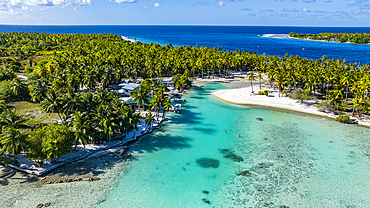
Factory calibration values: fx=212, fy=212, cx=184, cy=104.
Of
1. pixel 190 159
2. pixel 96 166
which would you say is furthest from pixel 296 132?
pixel 96 166

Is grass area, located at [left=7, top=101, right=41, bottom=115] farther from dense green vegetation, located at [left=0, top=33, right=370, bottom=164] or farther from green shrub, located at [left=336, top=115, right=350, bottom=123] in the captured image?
green shrub, located at [left=336, top=115, right=350, bottom=123]

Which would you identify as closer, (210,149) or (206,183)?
(206,183)

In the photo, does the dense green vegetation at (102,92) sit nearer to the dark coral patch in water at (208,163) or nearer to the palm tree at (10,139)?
the palm tree at (10,139)

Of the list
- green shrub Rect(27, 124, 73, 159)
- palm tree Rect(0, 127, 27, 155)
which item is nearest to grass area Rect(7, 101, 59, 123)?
palm tree Rect(0, 127, 27, 155)

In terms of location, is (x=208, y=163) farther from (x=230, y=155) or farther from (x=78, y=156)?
(x=78, y=156)

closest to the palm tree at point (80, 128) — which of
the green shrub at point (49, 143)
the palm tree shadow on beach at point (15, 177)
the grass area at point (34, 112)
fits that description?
the green shrub at point (49, 143)

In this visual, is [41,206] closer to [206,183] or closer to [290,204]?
[206,183]
